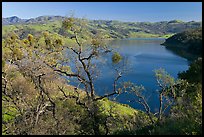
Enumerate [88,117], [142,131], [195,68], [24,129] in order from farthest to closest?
[88,117], [195,68], [24,129], [142,131]

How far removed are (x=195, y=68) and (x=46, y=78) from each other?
754 centimetres

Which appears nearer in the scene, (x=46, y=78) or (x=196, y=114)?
(x=196, y=114)

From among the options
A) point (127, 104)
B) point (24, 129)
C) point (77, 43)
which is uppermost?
point (77, 43)

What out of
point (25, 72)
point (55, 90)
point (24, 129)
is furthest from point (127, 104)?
point (24, 129)

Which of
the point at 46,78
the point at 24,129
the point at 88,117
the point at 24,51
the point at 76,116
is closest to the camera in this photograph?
the point at 24,129

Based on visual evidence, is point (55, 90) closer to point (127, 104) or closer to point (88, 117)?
point (88, 117)

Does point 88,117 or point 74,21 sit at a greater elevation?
point 74,21

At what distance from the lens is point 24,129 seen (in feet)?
29.6

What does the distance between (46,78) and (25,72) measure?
1.23m

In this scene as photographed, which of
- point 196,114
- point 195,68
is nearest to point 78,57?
point 195,68

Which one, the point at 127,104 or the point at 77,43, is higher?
the point at 77,43

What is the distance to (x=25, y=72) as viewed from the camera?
49.4 ft

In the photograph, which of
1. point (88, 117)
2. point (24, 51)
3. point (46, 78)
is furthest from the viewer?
point (24, 51)

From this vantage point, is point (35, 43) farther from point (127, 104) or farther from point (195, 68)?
point (195, 68)
